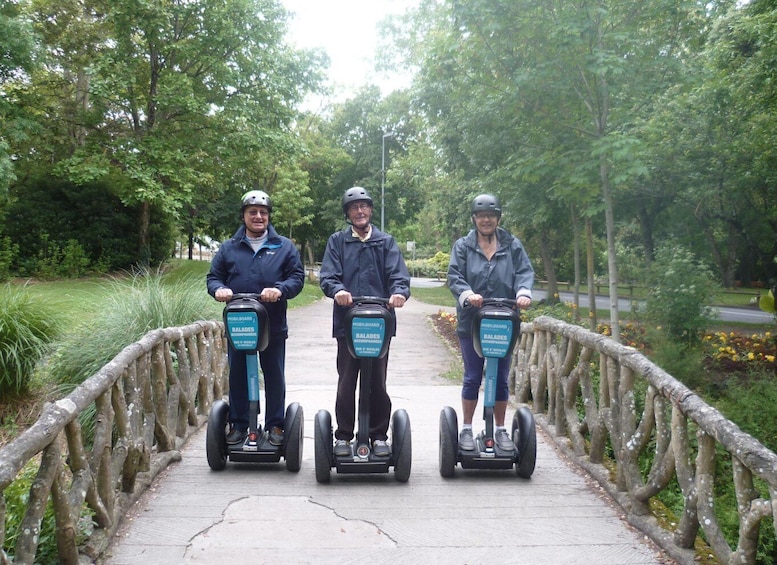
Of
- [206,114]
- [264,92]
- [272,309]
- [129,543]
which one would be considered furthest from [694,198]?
[129,543]

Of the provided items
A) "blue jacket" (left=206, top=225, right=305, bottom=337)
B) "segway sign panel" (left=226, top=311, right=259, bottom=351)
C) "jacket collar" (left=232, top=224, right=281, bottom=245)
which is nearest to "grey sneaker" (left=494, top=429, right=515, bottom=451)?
"blue jacket" (left=206, top=225, right=305, bottom=337)

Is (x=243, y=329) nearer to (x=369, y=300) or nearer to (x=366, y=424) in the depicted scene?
(x=369, y=300)

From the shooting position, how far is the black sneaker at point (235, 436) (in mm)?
4477

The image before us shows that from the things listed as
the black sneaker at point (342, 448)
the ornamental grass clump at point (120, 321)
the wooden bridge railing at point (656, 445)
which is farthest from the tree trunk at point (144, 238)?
the black sneaker at point (342, 448)

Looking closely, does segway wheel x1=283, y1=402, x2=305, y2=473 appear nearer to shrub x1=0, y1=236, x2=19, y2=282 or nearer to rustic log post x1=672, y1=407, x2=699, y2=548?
rustic log post x1=672, y1=407, x2=699, y2=548

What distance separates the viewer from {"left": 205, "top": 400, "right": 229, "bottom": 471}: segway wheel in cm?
434

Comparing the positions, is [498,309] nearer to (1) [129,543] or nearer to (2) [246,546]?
(2) [246,546]

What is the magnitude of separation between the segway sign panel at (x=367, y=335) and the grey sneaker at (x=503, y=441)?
1081 mm

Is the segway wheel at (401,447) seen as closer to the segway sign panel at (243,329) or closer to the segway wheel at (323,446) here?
the segway wheel at (323,446)

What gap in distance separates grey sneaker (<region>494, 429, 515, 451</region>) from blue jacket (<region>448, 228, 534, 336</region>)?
70 cm

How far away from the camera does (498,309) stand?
4137mm

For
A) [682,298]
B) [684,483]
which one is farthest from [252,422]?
[682,298]

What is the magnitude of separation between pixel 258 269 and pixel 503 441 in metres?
1.97

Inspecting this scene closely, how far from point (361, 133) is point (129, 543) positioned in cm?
3667
